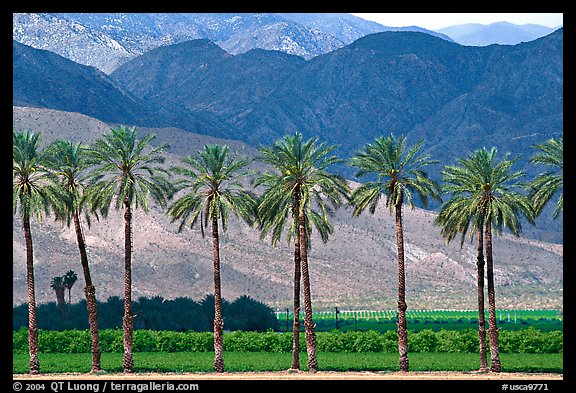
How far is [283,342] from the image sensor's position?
87.6m

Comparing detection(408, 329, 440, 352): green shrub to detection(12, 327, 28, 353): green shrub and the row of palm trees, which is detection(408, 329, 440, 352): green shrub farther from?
detection(12, 327, 28, 353): green shrub

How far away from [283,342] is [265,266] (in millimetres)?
83452

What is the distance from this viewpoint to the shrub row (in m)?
86.3

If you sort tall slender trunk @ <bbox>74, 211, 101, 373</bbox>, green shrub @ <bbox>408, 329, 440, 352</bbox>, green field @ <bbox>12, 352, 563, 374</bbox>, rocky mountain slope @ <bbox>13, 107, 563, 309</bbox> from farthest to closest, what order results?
rocky mountain slope @ <bbox>13, 107, 563, 309</bbox>
green shrub @ <bbox>408, 329, 440, 352</bbox>
green field @ <bbox>12, 352, 563, 374</bbox>
tall slender trunk @ <bbox>74, 211, 101, 373</bbox>

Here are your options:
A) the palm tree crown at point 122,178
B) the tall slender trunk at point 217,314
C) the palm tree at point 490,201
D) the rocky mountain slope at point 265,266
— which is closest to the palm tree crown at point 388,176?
the palm tree at point 490,201

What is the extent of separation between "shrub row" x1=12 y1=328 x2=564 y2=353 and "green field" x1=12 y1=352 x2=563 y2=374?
2260mm

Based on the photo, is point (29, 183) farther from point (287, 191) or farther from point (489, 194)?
point (489, 194)

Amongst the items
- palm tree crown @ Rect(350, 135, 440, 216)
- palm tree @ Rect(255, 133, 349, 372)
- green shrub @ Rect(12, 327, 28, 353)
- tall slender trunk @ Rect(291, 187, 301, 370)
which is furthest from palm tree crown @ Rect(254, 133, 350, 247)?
green shrub @ Rect(12, 327, 28, 353)

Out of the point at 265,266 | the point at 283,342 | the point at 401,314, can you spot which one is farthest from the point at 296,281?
the point at 265,266

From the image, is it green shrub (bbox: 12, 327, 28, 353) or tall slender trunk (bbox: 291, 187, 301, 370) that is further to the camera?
green shrub (bbox: 12, 327, 28, 353)

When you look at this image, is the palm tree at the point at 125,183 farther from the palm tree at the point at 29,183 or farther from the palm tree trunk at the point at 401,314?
the palm tree trunk at the point at 401,314

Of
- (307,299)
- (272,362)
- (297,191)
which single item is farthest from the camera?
(272,362)

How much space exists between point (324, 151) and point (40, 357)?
107 feet
